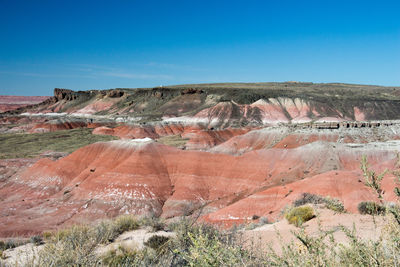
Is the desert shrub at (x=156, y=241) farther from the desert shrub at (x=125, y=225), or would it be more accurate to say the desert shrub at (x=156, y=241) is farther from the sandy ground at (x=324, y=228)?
the sandy ground at (x=324, y=228)

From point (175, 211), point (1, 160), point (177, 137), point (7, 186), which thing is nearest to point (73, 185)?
point (7, 186)

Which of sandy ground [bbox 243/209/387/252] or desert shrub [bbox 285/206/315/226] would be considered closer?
sandy ground [bbox 243/209/387/252]

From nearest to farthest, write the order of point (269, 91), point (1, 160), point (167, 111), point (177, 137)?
1. point (1, 160)
2. point (177, 137)
3. point (167, 111)
4. point (269, 91)

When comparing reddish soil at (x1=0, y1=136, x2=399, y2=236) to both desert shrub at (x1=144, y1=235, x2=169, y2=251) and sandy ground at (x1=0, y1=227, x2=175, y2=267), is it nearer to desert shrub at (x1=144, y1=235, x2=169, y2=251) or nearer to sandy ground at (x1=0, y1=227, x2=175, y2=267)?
sandy ground at (x1=0, y1=227, x2=175, y2=267)

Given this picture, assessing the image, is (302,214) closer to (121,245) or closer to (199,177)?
(121,245)

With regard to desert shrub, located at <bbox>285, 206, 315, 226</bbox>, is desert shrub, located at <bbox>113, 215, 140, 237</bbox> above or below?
above

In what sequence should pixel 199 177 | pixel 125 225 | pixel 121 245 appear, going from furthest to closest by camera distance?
pixel 199 177 → pixel 125 225 → pixel 121 245

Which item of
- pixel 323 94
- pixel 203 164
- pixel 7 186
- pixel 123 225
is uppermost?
pixel 323 94

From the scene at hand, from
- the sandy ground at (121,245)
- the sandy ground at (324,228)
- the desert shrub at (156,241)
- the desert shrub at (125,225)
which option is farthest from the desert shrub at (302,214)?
the desert shrub at (125,225)

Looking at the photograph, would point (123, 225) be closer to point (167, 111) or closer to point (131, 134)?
point (131, 134)

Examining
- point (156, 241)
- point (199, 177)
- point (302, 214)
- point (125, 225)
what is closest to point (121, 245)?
point (156, 241)

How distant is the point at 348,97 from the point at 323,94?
9.22 meters

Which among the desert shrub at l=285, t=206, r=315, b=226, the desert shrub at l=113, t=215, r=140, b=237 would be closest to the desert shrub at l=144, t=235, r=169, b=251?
the desert shrub at l=113, t=215, r=140, b=237

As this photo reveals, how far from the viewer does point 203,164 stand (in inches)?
1582
